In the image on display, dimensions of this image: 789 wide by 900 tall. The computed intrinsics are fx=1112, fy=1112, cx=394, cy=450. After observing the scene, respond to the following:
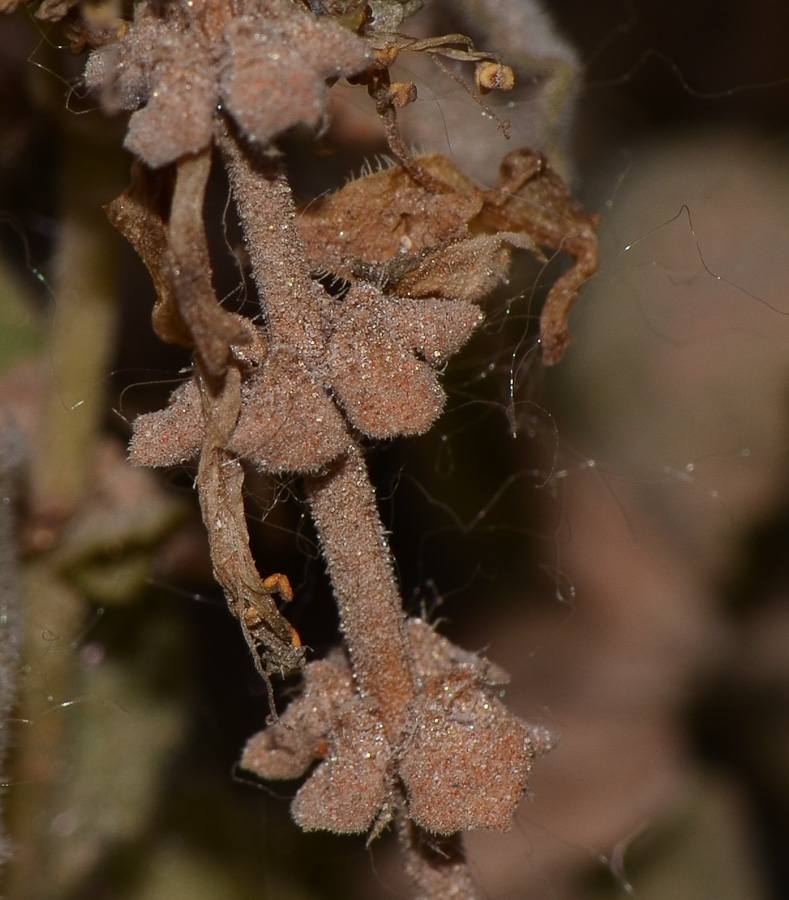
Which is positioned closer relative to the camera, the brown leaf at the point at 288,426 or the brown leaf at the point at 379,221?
the brown leaf at the point at 288,426

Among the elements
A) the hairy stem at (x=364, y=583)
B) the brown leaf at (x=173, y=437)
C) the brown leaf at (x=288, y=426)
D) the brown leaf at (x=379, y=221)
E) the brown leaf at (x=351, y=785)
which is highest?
the brown leaf at (x=379, y=221)

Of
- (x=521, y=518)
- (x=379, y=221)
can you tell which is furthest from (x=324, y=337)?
(x=521, y=518)

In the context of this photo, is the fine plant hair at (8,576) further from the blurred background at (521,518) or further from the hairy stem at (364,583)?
the hairy stem at (364,583)

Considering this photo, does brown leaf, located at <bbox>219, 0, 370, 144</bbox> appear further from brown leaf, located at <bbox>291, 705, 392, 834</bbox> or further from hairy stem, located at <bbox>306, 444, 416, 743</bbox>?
brown leaf, located at <bbox>291, 705, 392, 834</bbox>

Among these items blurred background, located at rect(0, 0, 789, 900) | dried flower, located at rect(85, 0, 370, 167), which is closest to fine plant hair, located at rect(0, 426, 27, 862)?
blurred background, located at rect(0, 0, 789, 900)

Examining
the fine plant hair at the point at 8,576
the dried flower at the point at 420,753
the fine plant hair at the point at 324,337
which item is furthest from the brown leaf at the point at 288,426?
the fine plant hair at the point at 8,576

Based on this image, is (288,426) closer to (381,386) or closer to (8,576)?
(381,386)

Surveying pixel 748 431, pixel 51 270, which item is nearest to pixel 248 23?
pixel 51 270
